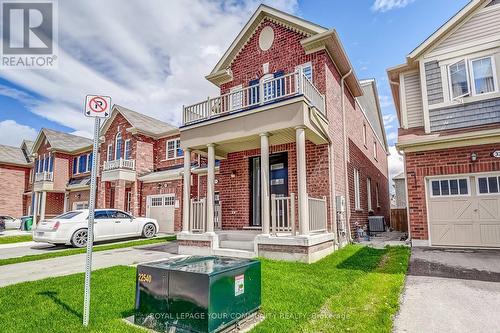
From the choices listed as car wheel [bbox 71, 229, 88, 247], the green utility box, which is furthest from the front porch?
car wheel [bbox 71, 229, 88, 247]

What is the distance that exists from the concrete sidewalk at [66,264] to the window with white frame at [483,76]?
35.9 feet

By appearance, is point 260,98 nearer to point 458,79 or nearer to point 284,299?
point 284,299

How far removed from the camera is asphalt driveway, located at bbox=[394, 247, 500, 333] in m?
3.55

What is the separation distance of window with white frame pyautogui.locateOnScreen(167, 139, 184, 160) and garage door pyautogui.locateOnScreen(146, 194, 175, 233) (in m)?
2.85

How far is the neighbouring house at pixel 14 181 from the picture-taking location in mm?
26438

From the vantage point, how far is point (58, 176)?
Result: 24.4 meters

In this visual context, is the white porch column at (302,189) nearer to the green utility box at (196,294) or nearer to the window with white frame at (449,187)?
the green utility box at (196,294)

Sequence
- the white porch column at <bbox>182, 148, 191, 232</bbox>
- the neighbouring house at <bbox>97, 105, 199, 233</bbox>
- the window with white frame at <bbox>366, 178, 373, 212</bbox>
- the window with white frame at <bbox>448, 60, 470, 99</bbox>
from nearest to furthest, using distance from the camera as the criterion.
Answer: the window with white frame at <bbox>448, 60, 470, 99</bbox> → the white porch column at <bbox>182, 148, 191, 232</bbox> → the window with white frame at <bbox>366, 178, 373, 212</bbox> → the neighbouring house at <bbox>97, 105, 199, 233</bbox>

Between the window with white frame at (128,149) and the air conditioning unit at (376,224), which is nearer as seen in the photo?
the air conditioning unit at (376,224)

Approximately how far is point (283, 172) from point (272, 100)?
2.89 meters

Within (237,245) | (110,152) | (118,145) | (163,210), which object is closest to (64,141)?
(110,152)

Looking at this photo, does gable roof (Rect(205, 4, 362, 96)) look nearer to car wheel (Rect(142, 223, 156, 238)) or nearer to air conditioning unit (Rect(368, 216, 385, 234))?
air conditioning unit (Rect(368, 216, 385, 234))

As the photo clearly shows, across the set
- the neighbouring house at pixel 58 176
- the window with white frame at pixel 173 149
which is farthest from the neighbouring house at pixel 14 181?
the window with white frame at pixel 173 149

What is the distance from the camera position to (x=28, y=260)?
29.9 feet
